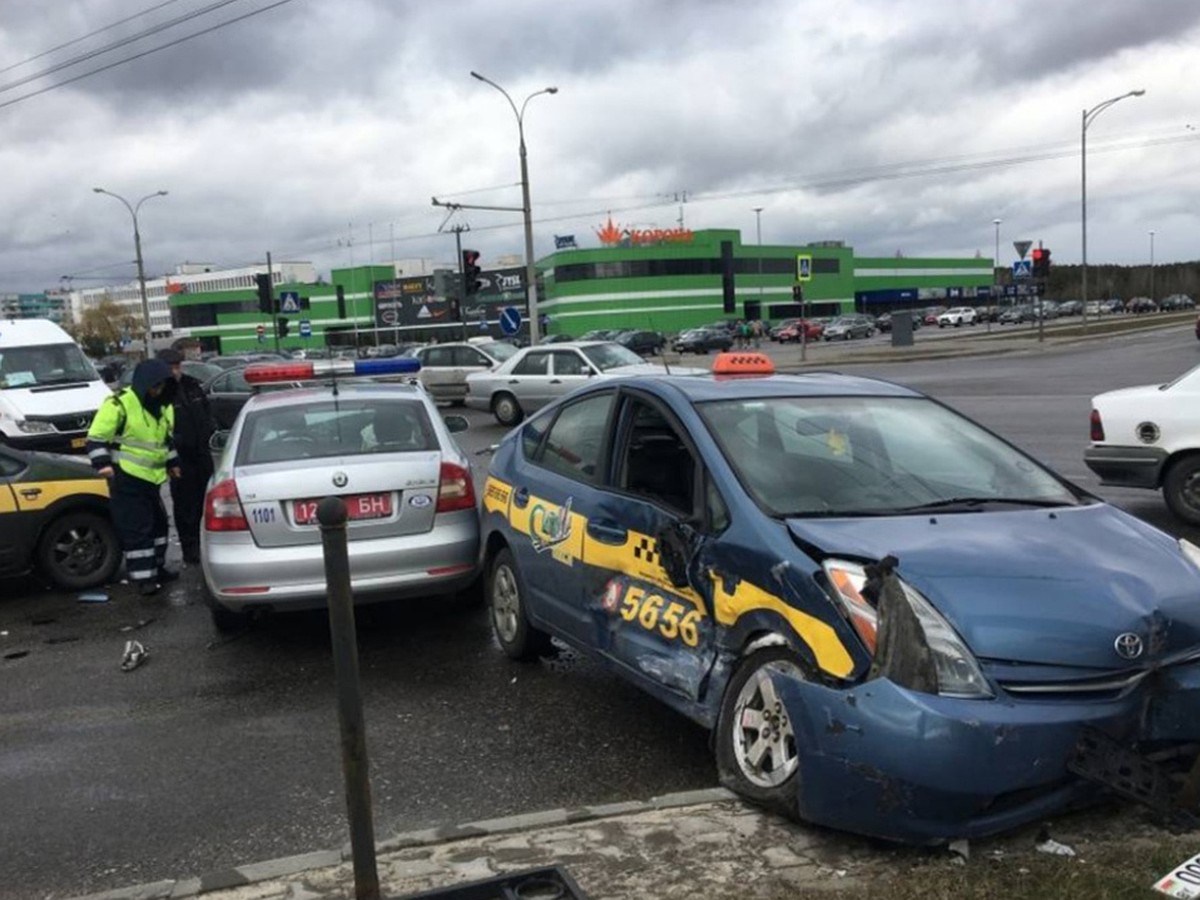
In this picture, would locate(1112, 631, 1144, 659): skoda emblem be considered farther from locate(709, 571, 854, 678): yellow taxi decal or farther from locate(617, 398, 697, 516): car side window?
locate(617, 398, 697, 516): car side window

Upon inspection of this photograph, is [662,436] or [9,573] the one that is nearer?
[662,436]

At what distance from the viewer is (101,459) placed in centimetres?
772

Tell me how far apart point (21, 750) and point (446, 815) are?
2319 millimetres

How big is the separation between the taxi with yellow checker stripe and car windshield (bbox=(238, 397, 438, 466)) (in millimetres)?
2114

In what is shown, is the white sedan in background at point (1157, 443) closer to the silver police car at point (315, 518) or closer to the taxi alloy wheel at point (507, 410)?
the silver police car at point (315, 518)

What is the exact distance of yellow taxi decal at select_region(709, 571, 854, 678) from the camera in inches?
130

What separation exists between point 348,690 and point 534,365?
58.6 feet

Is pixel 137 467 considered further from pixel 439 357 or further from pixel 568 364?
pixel 439 357

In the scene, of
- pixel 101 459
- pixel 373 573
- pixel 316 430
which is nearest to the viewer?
pixel 373 573

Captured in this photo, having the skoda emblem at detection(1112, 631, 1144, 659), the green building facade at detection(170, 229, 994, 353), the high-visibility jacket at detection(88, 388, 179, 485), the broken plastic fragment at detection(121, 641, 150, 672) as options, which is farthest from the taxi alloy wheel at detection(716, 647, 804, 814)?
the green building facade at detection(170, 229, 994, 353)

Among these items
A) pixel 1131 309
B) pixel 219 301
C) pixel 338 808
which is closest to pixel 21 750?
pixel 338 808

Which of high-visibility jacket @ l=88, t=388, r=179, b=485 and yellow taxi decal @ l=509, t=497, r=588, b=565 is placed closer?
yellow taxi decal @ l=509, t=497, r=588, b=565

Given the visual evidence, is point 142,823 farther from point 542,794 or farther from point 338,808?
point 542,794

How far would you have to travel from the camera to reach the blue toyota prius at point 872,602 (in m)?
3.13
